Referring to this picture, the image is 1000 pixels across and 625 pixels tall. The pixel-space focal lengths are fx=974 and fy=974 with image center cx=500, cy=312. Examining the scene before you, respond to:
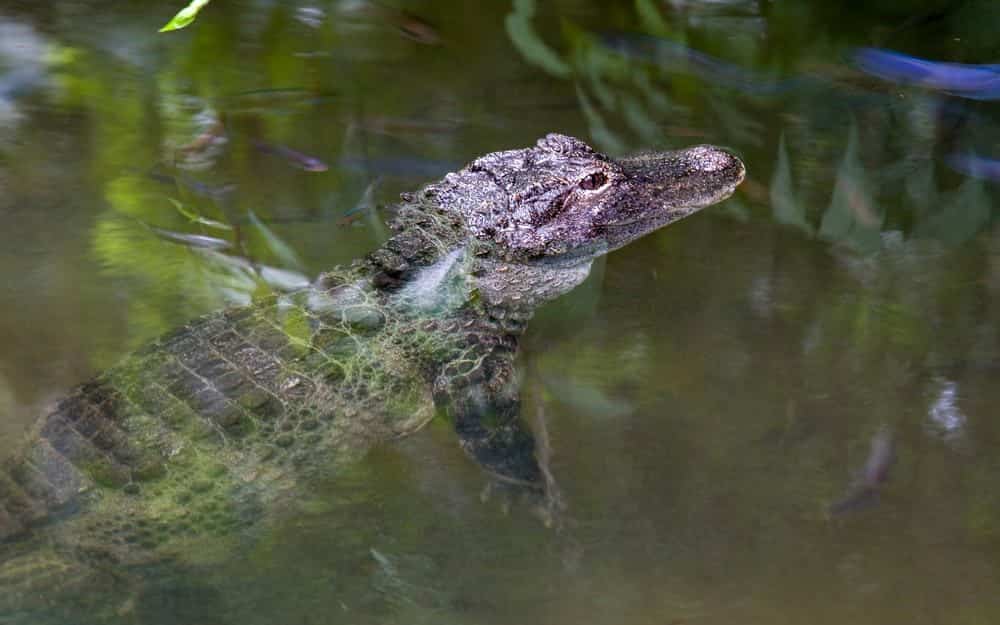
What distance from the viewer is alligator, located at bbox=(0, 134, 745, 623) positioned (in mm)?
2516

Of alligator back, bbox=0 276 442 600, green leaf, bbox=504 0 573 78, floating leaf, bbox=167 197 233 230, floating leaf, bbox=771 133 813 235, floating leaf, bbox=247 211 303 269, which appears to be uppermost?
green leaf, bbox=504 0 573 78

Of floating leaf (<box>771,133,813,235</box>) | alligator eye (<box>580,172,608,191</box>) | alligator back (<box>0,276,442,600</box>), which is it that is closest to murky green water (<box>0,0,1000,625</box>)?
floating leaf (<box>771,133,813,235</box>)

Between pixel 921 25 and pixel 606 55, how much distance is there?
1443mm

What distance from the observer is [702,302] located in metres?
3.22

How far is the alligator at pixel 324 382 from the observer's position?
2.52m

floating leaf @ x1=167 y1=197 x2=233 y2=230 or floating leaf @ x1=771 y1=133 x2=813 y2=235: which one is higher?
floating leaf @ x1=771 y1=133 x2=813 y2=235

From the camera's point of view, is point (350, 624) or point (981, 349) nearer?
point (350, 624)

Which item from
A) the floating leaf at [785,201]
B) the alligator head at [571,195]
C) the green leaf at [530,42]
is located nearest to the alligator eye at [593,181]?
the alligator head at [571,195]

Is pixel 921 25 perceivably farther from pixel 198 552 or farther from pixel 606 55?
pixel 198 552

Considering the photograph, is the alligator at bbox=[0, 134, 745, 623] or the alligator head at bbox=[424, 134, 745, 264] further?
the alligator head at bbox=[424, 134, 745, 264]

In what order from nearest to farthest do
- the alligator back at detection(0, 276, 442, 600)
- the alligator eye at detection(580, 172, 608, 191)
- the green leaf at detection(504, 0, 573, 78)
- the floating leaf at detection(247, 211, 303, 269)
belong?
1. the alligator back at detection(0, 276, 442, 600)
2. the floating leaf at detection(247, 211, 303, 269)
3. the alligator eye at detection(580, 172, 608, 191)
4. the green leaf at detection(504, 0, 573, 78)

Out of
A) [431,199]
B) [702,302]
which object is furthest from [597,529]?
[431,199]

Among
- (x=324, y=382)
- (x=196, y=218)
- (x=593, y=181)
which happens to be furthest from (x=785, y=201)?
(x=196, y=218)

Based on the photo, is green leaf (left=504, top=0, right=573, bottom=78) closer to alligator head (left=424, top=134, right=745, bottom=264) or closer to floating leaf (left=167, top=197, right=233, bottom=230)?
alligator head (left=424, top=134, right=745, bottom=264)
